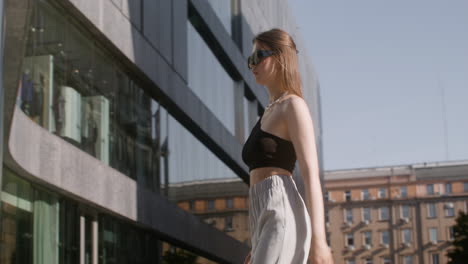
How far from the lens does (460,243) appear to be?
6328 centimetres

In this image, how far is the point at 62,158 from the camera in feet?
47.8

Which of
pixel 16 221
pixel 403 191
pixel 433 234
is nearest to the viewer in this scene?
pixel 16 221

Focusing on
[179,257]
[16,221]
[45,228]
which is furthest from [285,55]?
[179,257]

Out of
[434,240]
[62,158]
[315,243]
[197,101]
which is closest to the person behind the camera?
[315,243]

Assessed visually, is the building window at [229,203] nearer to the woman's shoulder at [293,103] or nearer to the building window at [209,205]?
the building window at [209,205]

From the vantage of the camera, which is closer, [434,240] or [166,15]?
[166,15]

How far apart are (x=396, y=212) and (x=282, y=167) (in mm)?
100783

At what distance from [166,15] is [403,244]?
8410cm

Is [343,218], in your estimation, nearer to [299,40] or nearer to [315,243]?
[299,40]

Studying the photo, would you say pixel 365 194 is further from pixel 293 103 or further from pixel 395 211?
pixel 293 103

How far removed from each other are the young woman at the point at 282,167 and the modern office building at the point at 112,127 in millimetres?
9448

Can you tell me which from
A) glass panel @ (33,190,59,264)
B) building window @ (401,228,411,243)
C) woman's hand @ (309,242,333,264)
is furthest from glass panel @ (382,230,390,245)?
woman's hand @ (309,242,333,264)

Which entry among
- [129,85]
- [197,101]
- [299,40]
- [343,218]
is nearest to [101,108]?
[129,85]

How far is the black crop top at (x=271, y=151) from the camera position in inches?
139
